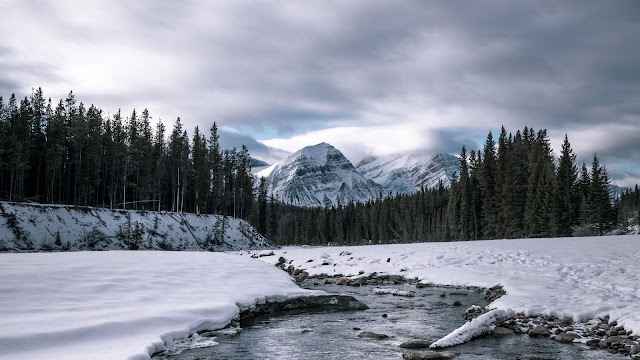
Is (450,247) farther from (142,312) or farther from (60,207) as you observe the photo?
(60,207)

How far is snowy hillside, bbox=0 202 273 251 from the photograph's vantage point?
46.1 metres

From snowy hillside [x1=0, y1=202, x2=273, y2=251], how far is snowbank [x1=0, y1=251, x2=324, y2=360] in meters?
33.4

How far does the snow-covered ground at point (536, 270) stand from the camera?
15430 mm

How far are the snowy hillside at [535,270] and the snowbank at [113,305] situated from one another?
10.2m

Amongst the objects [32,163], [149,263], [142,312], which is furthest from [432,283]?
[32,163]

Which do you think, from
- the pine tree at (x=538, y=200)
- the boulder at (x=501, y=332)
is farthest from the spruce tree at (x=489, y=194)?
the boulder at (x=501, y=332)

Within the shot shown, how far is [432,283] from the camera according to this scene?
88.6 feet

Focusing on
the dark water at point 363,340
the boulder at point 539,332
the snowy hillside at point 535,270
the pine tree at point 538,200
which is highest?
the pine tree at point 538,200

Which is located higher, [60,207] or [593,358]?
[60,207]

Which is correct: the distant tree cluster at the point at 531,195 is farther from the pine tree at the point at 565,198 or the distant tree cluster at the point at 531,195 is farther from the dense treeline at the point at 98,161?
the dense treeline at the point at 98,161

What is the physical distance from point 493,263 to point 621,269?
25.5 feet

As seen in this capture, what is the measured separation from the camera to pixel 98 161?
6088 cm

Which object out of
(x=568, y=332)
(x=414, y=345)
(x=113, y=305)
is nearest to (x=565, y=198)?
(x=568, y=332)

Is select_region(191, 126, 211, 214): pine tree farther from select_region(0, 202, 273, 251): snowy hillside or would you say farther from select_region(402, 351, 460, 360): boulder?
select_region(402, 351, 460, 360): boulder
